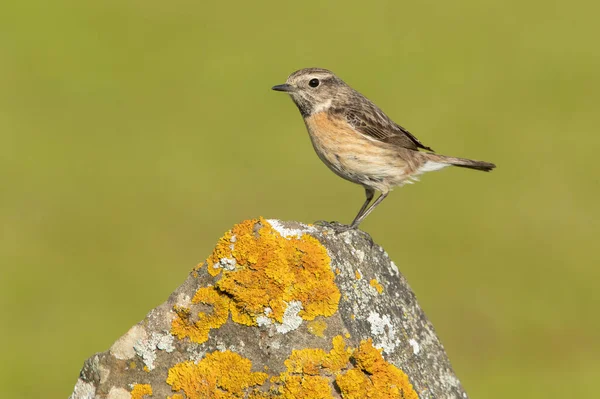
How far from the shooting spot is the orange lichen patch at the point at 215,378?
6598mm

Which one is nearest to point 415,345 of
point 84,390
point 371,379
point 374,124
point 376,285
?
point 376,285

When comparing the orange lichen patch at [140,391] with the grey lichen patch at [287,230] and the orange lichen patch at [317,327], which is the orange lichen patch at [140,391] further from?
the grey lichen patch at [287,230]

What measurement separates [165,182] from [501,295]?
26.6 feet

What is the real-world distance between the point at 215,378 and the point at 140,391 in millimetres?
517

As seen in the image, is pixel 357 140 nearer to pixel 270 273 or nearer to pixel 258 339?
pixel 270 273

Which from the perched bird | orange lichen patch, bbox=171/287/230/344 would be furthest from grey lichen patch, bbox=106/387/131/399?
the perched bird

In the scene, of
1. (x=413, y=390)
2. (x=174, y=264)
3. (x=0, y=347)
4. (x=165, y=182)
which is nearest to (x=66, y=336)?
(x=0, y=347)

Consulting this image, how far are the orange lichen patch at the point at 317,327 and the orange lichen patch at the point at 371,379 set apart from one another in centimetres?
27

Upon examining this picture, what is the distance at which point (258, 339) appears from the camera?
664 centimetres

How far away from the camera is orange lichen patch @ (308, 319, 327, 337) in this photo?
262 inches

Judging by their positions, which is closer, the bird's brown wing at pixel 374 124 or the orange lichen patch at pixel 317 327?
the orange lichen patch at pixel 317 327

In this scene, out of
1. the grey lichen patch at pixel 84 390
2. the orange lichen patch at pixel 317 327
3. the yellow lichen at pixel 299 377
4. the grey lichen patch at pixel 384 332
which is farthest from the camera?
the grey lichen patch at pixel 384 332

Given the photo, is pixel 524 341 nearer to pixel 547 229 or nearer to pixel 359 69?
pixel 547 229

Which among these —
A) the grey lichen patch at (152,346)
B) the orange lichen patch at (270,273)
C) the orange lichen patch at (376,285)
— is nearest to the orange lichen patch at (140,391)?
the grey lichen patch at (152,346)
